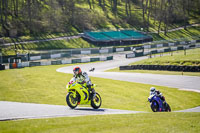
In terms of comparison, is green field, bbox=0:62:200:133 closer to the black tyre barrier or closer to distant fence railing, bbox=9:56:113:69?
the black tyre barrier

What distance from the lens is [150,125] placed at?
9711 millimetres

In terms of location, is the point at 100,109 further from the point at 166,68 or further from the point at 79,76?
the point at 166,68

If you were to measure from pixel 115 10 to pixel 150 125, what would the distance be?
9094cm

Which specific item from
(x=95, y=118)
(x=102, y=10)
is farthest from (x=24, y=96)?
(x=102, y=10)

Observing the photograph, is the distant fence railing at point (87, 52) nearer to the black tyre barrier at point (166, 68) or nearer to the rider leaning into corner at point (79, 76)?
the black tyre barrier at point (166, 68)

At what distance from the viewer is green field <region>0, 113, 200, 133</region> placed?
8969mm

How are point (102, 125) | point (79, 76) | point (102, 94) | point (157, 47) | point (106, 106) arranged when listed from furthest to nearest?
point (157, 47)
point (102, 94)
point (106, 106)
point (79, 76)
point (102, 125)

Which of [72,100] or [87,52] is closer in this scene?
[72,100]

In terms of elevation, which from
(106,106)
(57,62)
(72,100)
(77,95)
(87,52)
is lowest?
(106,106)

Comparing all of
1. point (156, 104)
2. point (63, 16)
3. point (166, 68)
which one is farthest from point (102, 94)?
point (63, 16)

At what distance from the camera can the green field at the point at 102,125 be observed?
8.97m

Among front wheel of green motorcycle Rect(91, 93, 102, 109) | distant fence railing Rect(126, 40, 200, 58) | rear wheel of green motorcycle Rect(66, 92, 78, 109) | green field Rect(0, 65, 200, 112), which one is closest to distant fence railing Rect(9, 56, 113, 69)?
distant fence railing Rect(126, 40, 200, 58)

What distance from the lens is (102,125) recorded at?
9.69 meters

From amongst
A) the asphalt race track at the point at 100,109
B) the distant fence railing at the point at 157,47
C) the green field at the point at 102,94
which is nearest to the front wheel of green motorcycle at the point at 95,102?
the asphalt race track at the point at 100,109
